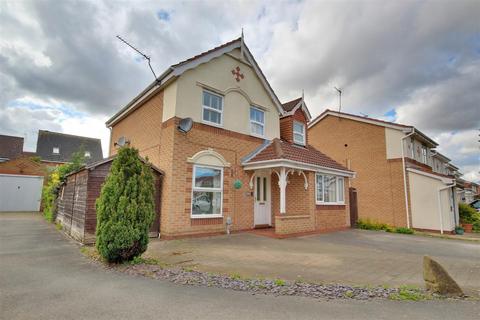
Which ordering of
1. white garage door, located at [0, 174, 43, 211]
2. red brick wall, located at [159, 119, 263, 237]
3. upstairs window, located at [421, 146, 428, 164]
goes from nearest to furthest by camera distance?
1. red brick wall, located at [159, 119, 263, 237]
2. upstairs window, located at [421, 146, 428, 164]
3. white garage door, located at [0, 174, 43, 211]

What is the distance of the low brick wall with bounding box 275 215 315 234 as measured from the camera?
389 inches

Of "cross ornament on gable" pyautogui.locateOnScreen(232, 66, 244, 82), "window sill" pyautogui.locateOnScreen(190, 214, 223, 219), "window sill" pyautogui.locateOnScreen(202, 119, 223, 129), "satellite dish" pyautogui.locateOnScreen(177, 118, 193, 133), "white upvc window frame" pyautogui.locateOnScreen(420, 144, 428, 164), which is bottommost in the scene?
"window sill" pyautogui.locateOnScreen(190, 214, 223, 219)

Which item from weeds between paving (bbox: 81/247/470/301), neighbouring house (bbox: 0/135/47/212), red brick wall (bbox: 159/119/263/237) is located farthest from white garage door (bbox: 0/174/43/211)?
weeds between paving (bbox: 81/247/470/301)

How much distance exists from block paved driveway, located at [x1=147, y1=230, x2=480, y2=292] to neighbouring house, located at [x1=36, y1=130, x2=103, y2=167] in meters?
28.2

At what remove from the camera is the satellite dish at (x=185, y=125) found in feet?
30.1

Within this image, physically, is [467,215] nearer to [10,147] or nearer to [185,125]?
[185,125]

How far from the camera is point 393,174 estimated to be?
16688 millimetres

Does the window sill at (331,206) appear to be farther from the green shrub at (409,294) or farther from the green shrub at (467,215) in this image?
the green shrub at (467,215)

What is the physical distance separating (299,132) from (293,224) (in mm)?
6225

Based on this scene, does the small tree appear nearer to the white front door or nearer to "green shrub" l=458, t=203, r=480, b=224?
the white front door

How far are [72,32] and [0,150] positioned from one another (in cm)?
3045

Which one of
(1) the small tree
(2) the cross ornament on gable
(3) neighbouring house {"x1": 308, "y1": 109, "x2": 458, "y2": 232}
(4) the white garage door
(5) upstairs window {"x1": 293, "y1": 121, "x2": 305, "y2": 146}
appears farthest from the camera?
(4) the white garage door

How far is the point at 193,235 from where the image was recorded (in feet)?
30.6

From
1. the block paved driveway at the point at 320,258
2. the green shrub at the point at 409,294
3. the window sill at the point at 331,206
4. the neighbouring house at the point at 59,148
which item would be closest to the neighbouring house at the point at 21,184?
the neighbouring house at the point at 59,148
